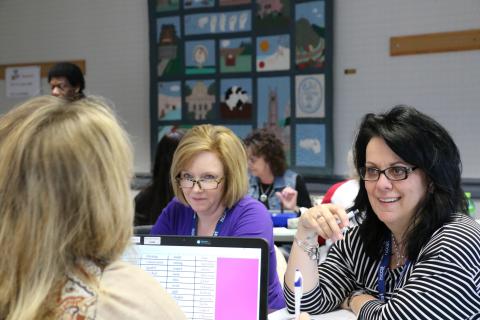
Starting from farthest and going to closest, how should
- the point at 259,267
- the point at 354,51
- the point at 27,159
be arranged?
1. the point at 354,51
2. the point at 259,267
3. the point at 27,159

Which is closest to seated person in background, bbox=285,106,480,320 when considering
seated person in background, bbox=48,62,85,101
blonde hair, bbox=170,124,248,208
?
blonde hair, bbox=170,124,248,208

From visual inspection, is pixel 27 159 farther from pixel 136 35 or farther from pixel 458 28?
pixel 136 35

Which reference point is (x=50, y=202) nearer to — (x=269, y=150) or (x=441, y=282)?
(x=441, y=282)

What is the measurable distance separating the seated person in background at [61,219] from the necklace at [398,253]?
3.41 feet

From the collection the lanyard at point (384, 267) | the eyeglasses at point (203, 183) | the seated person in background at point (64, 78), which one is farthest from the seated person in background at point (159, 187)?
the lanyard at point (384, 267)

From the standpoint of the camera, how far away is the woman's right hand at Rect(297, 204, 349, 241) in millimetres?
1584

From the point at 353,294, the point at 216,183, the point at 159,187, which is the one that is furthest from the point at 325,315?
the point at 159,187

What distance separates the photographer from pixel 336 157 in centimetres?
468

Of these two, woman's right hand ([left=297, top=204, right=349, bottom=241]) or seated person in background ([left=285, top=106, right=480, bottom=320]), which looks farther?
woman's right hand ([left=297, top=204, right=349, bottom=241])

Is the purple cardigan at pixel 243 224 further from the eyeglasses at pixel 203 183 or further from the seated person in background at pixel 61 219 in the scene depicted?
the seated person in background at pixel 61 219

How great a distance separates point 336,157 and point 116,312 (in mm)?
4005

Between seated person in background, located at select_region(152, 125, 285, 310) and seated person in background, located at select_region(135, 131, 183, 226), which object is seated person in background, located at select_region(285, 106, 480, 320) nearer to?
seated person in background, located at select_region(152, 125, 285, 310)

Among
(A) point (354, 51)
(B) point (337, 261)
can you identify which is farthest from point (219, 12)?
Answer: (B) point (337, 261)

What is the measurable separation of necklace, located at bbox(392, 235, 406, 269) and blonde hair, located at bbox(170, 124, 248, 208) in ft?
1.89
